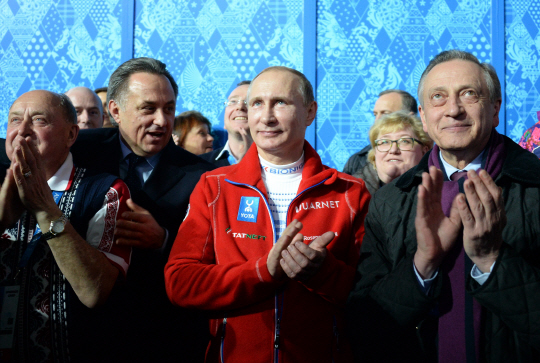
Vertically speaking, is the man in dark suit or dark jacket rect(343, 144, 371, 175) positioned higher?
dark jacket rect(343, 144, 371, 175)

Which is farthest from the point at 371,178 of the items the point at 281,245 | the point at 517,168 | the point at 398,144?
the point at 281,245

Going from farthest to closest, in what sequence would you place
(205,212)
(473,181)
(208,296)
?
(205,212) < (208,296) < (473,181)

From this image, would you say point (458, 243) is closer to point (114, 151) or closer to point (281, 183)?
point (281, 183)

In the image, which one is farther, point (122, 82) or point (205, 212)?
point (122, 82)

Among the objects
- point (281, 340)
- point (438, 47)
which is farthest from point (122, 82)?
point (438, 47)

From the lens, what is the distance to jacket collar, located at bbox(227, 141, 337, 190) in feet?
5.96

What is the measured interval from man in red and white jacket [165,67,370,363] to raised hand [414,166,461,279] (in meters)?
0.28

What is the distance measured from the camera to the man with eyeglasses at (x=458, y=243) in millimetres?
1351

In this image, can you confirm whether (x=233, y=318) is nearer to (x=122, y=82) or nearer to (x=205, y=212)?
(x=205, y=212)

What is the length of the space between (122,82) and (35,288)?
3.76ft

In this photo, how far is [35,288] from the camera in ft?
5.52

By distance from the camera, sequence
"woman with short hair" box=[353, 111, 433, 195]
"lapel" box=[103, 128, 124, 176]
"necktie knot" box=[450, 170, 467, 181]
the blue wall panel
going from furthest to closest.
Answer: the blue wall panel → "woman with short hair" box=[353, 111, 433, 195] → "lapel" box=[103, 128, 124, 176] → "necktie knot" box=[450, 170, 467, 181]

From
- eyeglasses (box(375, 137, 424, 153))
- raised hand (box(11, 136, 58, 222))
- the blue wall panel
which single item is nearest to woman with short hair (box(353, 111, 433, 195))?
eyeglasses (box(375, 137, 424, 153))

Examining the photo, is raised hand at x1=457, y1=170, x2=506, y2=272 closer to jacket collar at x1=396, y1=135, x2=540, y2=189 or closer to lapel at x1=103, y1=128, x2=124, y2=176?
jacket collar at x1=396, y1=135, x2=540, y2=189
